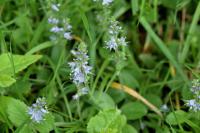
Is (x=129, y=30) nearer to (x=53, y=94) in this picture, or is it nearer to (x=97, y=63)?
(x=97, y=63)

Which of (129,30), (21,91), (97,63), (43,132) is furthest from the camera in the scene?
(129,30)

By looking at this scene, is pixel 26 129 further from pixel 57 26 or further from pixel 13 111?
pixel 57 26

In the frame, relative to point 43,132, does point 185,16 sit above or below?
above

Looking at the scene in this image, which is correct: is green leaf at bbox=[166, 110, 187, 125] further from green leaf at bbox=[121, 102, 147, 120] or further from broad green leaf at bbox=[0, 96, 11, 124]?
broad green leaf at bbox=[0, 96, 11, 124]

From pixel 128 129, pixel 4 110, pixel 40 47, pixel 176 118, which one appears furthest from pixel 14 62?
pixel 176 118

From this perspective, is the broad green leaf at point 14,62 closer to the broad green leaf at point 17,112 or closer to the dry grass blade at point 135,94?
the broad green leaf at point 17,112

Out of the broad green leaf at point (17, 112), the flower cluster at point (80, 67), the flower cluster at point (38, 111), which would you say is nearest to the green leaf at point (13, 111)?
the broad green leaf at point (17, 112)

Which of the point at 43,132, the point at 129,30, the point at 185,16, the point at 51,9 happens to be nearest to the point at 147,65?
the point at 129,30
